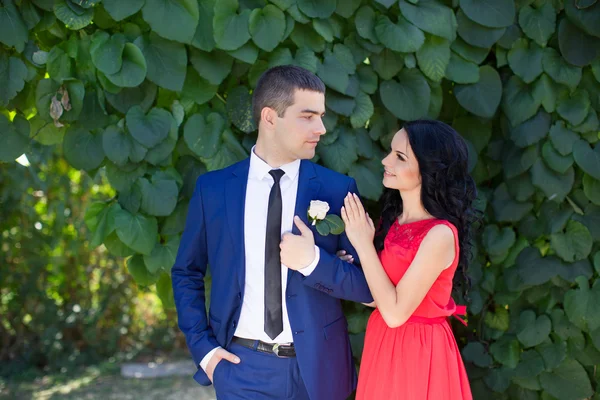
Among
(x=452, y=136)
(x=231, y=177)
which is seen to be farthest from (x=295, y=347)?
(x=452, y=136)

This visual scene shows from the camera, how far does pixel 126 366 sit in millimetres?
5121

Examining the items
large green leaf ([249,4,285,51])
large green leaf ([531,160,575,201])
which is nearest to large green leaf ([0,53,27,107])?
large green leaf ([249,4,285,51])

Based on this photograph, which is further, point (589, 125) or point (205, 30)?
point (589, 125)

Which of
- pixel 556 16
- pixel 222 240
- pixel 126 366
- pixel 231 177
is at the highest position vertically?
pixel 556 16

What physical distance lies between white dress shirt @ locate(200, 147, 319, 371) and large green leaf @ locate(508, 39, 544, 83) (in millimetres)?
1031

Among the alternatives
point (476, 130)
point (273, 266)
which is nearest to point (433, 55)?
point (476, 130)

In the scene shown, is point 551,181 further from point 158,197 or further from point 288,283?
point 158,197

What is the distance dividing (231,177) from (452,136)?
0.69m

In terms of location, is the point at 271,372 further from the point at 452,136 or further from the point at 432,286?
the point at 452,136

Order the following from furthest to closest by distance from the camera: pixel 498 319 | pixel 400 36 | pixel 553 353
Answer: pixel 498 319 < pixel 553 353 < pixel 400 36

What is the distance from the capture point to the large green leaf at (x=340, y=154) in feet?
8.00

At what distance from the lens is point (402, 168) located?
6.70 feet

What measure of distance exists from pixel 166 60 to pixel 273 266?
814 mm

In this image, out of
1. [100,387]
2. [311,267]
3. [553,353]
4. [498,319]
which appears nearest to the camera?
[311,267]
